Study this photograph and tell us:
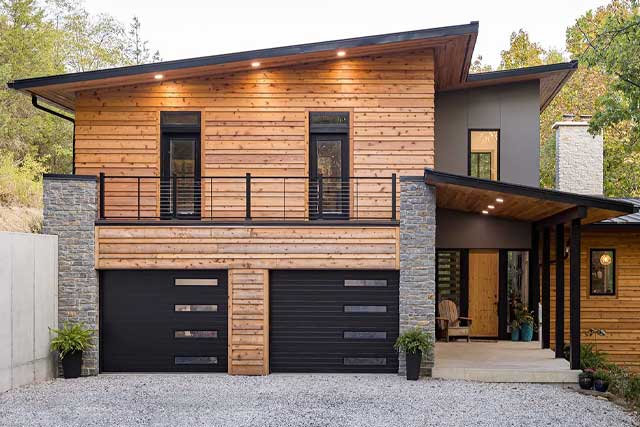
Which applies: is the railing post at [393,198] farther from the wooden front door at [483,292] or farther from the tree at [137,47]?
the tree at [137,47]

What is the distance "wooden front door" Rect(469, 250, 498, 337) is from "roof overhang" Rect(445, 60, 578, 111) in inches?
146

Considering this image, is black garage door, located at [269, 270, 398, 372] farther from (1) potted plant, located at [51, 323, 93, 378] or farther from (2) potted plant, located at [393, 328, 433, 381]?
(1) potted plant, located at [51, 323, 93, 378]

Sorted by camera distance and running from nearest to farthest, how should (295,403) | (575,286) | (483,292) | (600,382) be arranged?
(295,403), (600,382), (575,286), (483,292)

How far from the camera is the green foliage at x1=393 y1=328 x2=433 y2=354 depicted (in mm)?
11047

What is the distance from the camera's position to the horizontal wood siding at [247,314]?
11.5 m

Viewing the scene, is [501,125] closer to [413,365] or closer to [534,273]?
[534,273]

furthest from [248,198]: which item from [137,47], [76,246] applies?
[137,47]

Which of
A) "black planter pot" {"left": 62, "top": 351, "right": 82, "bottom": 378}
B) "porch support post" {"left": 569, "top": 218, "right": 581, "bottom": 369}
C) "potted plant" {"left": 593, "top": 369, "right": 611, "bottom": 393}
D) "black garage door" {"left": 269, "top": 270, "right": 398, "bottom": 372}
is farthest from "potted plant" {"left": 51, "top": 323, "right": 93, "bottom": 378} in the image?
"potted plant" {"left": 593, "top": 369, "right": 611, "bottom": 393}

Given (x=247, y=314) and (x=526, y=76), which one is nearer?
(x=247, y=314)

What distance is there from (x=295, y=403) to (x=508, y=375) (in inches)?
149

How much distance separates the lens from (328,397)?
9.84 meters

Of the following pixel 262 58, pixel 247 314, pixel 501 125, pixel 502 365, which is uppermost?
pixel 262 58

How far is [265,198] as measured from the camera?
12.4 meters

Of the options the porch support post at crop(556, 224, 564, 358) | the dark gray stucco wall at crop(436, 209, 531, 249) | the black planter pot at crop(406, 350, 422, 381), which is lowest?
the black planter pot at crop(406, 350, 422, 381)
